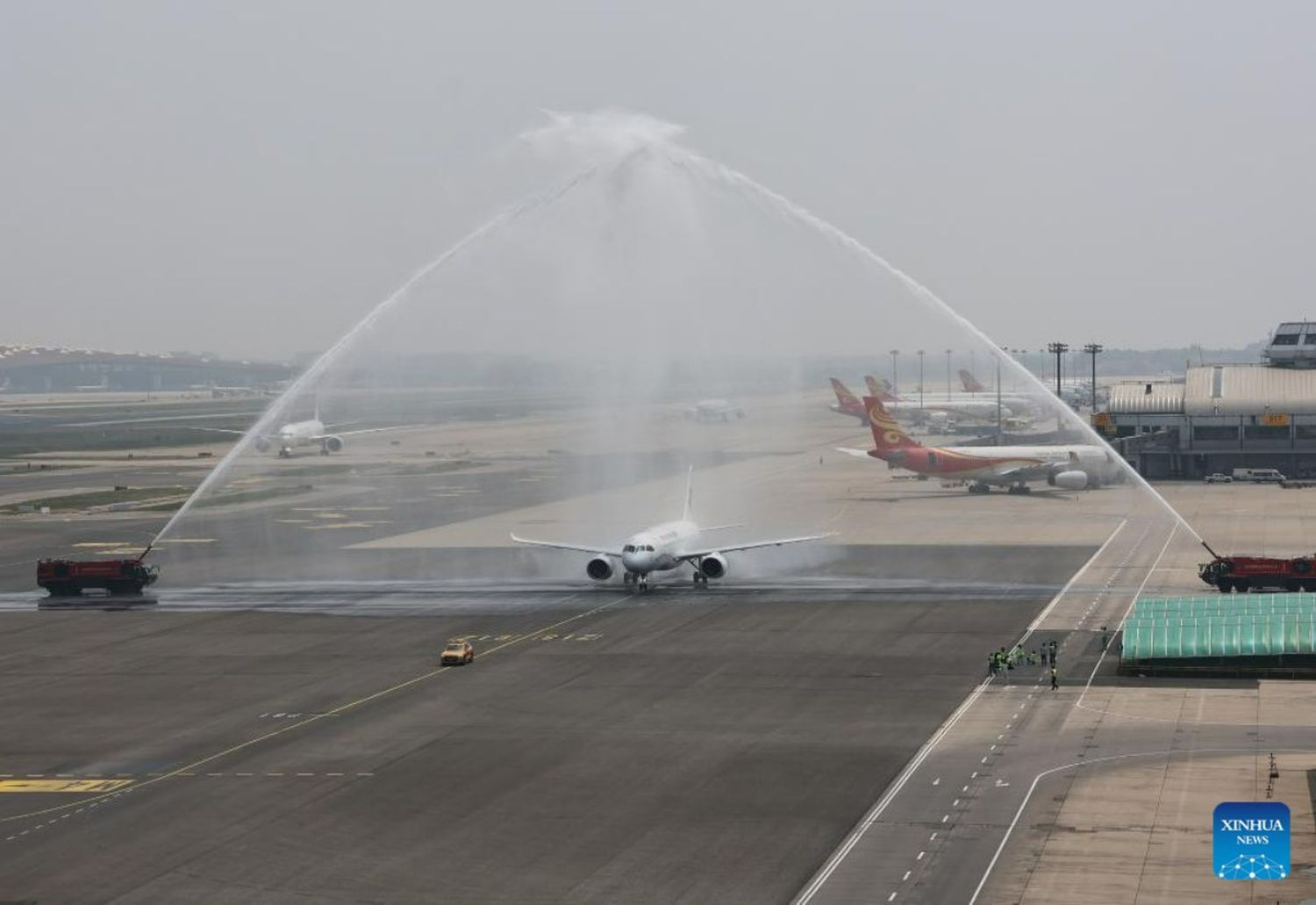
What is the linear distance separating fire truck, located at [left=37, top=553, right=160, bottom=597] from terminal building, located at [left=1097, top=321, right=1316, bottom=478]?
341 feet

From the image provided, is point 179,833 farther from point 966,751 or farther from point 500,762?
point 966,751

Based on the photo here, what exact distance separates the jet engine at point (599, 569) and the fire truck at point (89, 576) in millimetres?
25723

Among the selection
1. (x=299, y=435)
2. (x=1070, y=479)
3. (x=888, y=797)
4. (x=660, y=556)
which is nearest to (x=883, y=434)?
(x=1070, y=479)

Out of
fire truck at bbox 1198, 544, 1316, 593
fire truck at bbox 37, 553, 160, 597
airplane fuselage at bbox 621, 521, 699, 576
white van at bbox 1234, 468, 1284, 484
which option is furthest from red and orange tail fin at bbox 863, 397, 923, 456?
fire truck at bbox 37, 553, 160, 597

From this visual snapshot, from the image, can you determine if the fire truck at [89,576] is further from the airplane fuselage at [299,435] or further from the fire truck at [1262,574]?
the airplane fuselage at [299,435]

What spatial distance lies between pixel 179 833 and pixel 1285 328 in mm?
166589

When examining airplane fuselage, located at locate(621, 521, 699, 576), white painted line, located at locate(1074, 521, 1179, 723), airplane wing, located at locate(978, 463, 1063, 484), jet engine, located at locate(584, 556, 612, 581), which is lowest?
white painted line, located at locate(1074, 521, 1179, 723)

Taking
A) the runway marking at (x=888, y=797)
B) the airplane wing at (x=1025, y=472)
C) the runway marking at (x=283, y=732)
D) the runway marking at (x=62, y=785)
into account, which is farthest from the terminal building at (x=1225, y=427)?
the runway marking at (x=62, y=785)

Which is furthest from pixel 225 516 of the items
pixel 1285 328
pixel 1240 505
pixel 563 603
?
pixel 1285 328

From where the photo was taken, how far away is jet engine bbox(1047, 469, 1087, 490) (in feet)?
506

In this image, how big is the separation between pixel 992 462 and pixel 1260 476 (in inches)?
1190

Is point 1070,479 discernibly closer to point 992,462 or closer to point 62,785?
point 992,462

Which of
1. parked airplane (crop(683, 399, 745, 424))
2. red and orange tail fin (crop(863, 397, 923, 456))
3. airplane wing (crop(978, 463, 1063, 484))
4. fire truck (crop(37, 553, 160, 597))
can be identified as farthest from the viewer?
parked airplane (crop(683, 399, 745, 424))

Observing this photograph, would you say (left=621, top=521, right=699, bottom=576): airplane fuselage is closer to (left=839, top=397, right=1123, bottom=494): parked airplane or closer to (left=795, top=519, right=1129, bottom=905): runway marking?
(left=795, top=519, right=1129, bottom=905): runway marking
